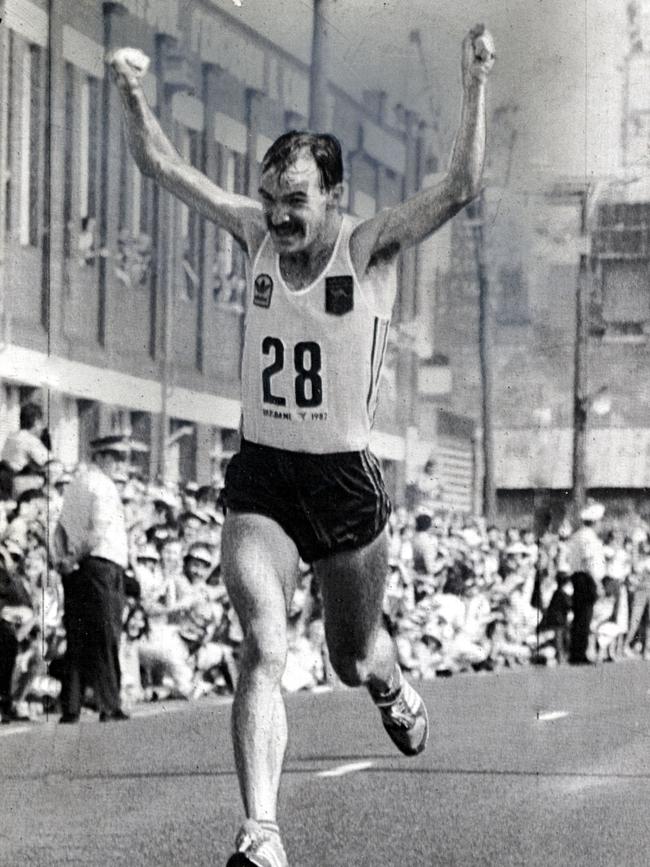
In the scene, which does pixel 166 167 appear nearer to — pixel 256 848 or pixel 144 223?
pixel 144 223

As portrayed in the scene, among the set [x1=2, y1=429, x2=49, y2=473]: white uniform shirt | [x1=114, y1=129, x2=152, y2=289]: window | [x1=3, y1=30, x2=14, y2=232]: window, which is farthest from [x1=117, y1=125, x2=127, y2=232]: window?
[x1=2, y1=429, x2=49, y2=473]: white uniform shirt

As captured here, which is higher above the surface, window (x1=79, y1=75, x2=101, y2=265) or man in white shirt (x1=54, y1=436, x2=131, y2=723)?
window (x1=79, y1=75, x2=101, y2=265)

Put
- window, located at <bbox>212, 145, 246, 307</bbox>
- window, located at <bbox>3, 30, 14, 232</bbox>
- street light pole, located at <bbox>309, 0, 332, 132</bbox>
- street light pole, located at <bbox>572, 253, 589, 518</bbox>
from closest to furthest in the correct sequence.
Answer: window, located at <bbox>212, 145, 246, 307</bbox> → street light pole, located at <bbox>309, 0, 332, 132</bbox> → street light pole, located at <bbox>572, 253, 589, 518</bbox> → window, located at <bbox>3, 30, 14, 232</bbox>

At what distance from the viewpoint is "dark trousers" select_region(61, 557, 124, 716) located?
6.87 m

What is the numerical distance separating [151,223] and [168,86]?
0.51 meters

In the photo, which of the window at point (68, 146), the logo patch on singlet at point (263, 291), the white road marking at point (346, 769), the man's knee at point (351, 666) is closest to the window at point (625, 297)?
the logo patch on singlet at point (263, 291)

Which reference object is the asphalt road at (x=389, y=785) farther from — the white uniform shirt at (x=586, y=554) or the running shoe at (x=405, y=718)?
the white uniform shirt at (x=586, y=554)

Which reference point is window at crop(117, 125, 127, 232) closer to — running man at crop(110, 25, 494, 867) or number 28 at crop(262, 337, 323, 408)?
running man at crop(110, 25, 494, 867)

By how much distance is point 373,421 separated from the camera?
19.5 feet

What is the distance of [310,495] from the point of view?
17.6ft

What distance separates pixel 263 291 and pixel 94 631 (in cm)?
199

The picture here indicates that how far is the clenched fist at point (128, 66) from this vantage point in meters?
5.64

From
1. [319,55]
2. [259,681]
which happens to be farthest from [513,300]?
[259,681]

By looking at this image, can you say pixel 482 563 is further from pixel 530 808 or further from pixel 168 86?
pixel 168 86
